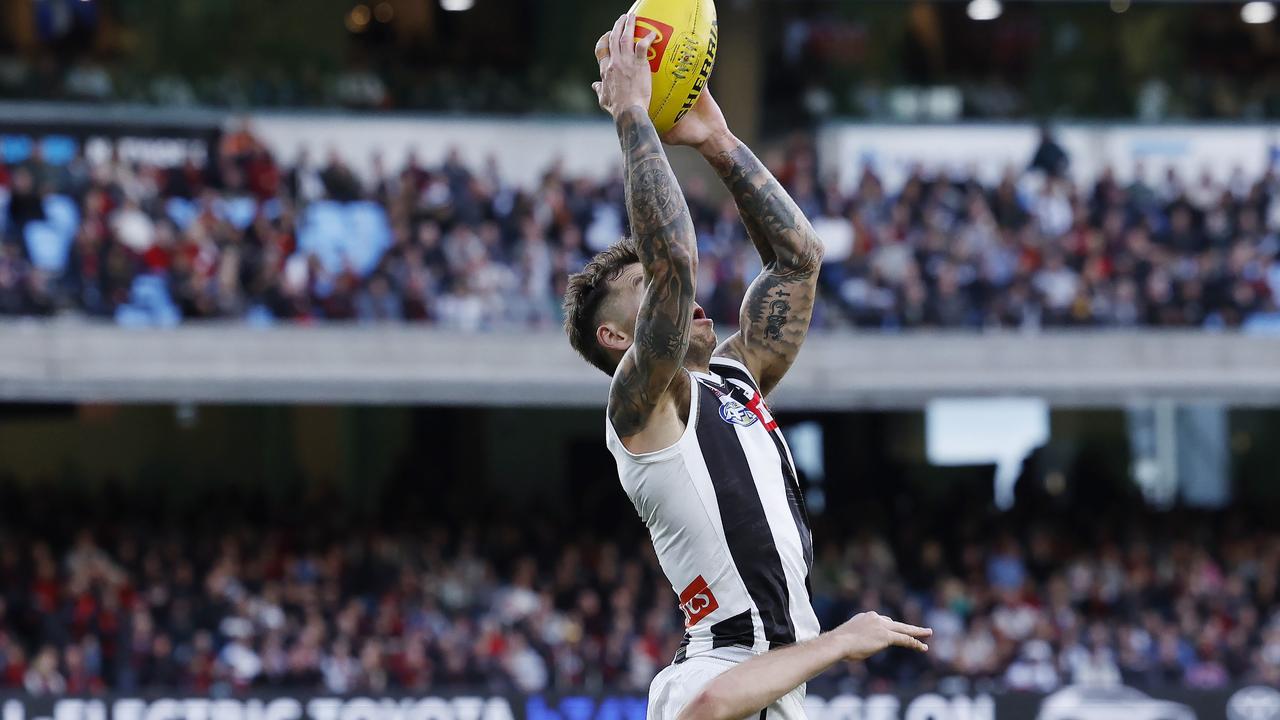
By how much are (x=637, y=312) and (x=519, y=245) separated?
1277 cm

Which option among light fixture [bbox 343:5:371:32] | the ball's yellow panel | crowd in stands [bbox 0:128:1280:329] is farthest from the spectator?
the ball's yellow panel

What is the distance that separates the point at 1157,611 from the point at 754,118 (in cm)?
834

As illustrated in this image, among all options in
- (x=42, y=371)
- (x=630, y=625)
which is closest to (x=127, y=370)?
(x=42, y=371)

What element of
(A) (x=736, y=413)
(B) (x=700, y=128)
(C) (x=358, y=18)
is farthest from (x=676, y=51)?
(C) (x=358, y=18)

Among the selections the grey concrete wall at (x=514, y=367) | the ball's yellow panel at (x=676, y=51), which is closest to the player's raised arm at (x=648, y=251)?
the ball's yellow panel at (x=676, y=51)

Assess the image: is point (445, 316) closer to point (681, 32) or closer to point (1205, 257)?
point (1205, 257)

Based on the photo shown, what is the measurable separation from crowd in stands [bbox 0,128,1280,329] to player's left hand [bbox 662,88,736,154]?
11781 mm

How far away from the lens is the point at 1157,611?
17781 mm

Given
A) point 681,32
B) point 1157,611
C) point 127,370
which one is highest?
point 681,32

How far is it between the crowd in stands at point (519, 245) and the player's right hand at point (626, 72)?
12.2 m

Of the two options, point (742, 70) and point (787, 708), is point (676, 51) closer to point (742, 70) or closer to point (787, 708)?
point (787, 708)

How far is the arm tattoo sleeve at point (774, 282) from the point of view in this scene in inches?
221

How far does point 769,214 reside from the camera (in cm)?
562

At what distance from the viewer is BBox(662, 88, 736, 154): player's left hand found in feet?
17.7
